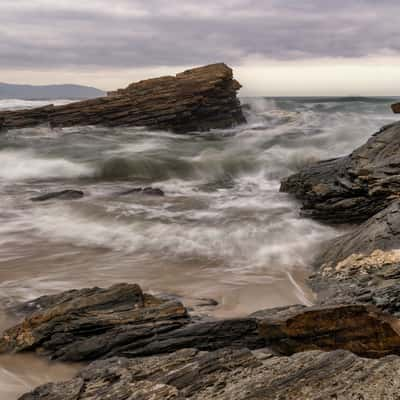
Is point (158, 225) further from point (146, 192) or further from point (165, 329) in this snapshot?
point (165, 329)

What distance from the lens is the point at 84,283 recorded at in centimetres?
733

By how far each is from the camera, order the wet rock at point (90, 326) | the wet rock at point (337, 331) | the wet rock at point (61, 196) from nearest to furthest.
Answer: the wet rock at point (337, 331) → the wet rock at point (90, 326) → the wet rock at point (61, 196)

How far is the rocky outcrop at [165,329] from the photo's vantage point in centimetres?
425

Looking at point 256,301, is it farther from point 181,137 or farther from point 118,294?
point 181,137

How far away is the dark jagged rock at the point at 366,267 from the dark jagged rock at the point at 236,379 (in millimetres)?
1624

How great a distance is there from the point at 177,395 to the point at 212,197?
38.2 feet

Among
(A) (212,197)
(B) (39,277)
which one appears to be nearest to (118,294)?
(B) (39,277)

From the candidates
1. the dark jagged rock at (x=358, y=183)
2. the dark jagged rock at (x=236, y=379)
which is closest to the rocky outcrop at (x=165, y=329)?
the dark jagged rock at (x=236, y=379)

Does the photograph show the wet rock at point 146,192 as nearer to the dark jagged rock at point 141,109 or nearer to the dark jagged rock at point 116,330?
the dark jagged rock at point 116,330

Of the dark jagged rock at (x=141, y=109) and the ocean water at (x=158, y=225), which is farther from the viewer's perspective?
the dark jagged rock at (x=141, y=109)

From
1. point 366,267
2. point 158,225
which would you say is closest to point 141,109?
point 158,225

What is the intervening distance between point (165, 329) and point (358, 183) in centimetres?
677

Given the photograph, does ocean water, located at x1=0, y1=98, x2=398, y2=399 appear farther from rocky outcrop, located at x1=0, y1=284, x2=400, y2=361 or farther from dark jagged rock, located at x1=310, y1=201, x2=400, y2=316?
dark jagged rock, located at x1=310, y1=201, x2=400, y2=316

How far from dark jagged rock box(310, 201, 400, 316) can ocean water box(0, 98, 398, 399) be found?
458 millimetres
